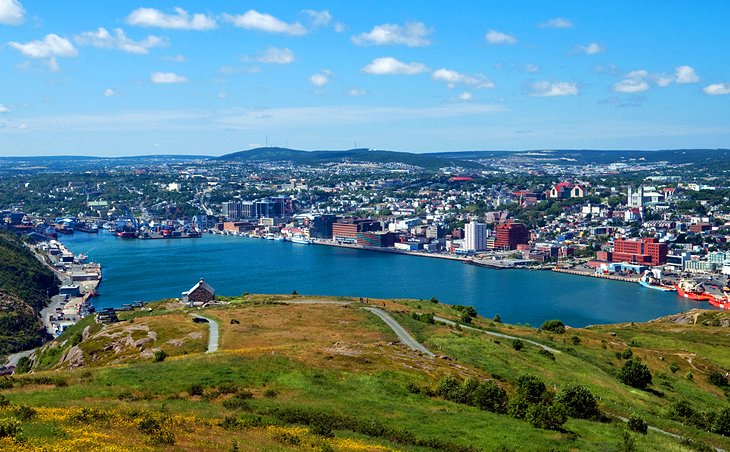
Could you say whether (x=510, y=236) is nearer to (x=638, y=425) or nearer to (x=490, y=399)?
(x=638, y=425)

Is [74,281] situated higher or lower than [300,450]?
lower

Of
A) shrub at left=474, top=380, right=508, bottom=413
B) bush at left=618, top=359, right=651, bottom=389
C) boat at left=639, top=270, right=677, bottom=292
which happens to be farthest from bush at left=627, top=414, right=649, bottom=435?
boat at left=639, top=270, right=677, bottom=292

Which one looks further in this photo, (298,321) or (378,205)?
(378,205)

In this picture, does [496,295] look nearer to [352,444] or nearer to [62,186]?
[352,444]

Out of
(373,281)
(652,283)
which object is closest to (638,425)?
(373,281)

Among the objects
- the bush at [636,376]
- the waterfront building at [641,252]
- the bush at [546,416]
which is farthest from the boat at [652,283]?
the bush at [546,416]

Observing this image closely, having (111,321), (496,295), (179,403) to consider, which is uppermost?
(179,403)

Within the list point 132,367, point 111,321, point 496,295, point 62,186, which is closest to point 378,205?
point 62,186
